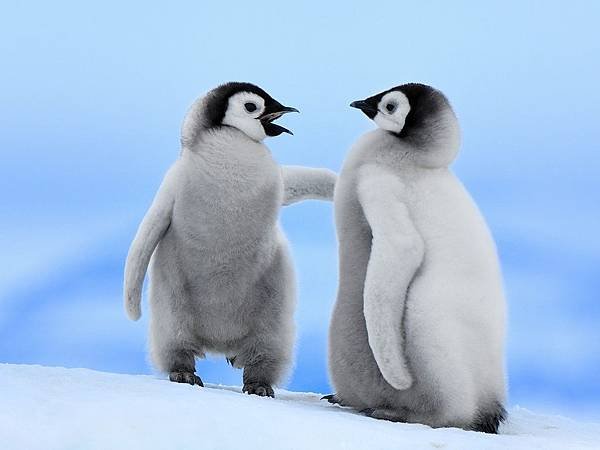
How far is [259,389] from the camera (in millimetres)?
3301

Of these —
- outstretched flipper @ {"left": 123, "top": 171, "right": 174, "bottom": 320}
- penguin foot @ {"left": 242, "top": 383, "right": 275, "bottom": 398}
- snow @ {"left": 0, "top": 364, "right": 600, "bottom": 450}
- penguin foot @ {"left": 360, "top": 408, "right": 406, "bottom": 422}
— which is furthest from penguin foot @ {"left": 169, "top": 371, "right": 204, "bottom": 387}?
penguin foot @ {"left": 360, "top": 408, "right": 406, "bottom": 422}

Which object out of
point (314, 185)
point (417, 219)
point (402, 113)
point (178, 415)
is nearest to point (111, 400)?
point (178, 415)

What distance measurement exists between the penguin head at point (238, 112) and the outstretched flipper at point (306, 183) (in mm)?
409

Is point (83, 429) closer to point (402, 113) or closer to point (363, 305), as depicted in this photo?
point (363, 305)

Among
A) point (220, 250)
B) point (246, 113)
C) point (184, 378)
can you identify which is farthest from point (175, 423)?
point (246, 113)

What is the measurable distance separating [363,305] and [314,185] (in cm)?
99

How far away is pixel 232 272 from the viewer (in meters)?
3.34

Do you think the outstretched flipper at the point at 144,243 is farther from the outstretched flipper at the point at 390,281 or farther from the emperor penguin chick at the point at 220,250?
the outstretched flipper at the point at 390,281

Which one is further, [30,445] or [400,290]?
[400,290]

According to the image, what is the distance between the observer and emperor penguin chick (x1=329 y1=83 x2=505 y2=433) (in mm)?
2816

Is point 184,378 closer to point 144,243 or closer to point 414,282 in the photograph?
point 144,243

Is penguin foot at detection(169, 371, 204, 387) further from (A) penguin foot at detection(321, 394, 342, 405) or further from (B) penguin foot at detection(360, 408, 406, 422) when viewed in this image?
(B) penguin foot at detection(360, 408, 406, 422)

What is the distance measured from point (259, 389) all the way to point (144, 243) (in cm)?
59

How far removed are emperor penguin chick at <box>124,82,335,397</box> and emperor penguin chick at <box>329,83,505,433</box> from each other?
34 centimetres
